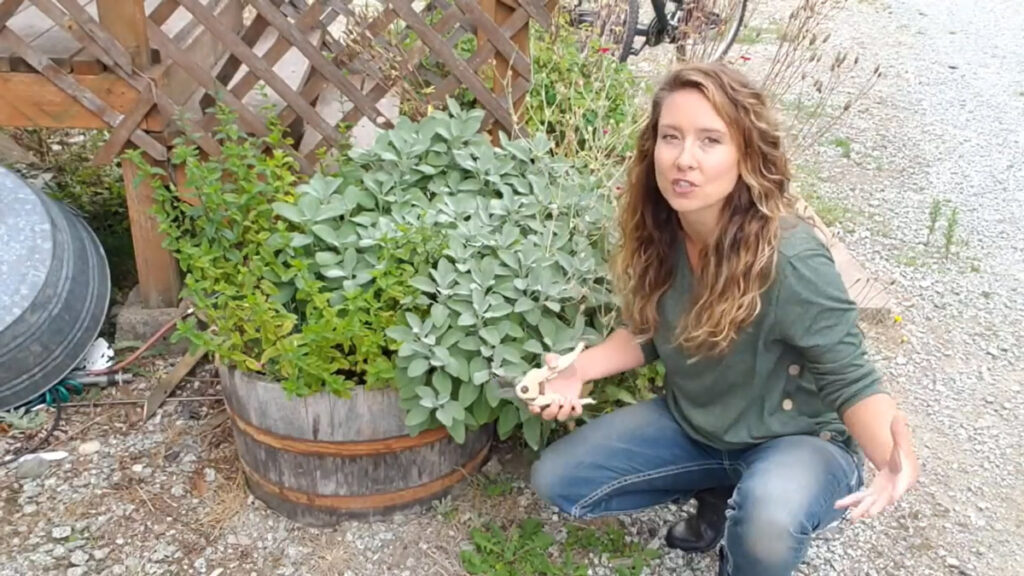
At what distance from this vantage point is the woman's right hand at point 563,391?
208cm

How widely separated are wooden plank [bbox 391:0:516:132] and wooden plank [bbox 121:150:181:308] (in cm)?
92

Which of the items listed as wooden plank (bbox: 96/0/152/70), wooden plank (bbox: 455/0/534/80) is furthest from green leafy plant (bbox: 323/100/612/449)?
wooden plank (bbox: 96/0/152/70)

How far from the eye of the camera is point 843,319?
1830mm

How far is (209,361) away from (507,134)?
1.25m

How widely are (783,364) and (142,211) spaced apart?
205cm

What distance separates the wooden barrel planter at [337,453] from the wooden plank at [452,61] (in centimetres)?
98

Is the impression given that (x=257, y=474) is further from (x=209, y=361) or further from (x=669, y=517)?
(x=669, y=517)

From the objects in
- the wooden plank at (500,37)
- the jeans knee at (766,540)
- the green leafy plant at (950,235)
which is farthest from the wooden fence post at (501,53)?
the green leafy plant at (950,235)

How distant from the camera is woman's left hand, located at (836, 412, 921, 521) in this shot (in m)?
1.59

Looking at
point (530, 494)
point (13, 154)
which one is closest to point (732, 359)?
point (530, 494)

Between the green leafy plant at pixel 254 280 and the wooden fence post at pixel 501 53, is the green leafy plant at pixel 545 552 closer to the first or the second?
the green leafy plant at pixel 254 280

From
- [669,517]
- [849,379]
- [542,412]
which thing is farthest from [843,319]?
[669,517]

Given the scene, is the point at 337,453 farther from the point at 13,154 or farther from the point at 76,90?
the point at 13,154

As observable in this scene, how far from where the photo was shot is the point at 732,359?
1990mm
